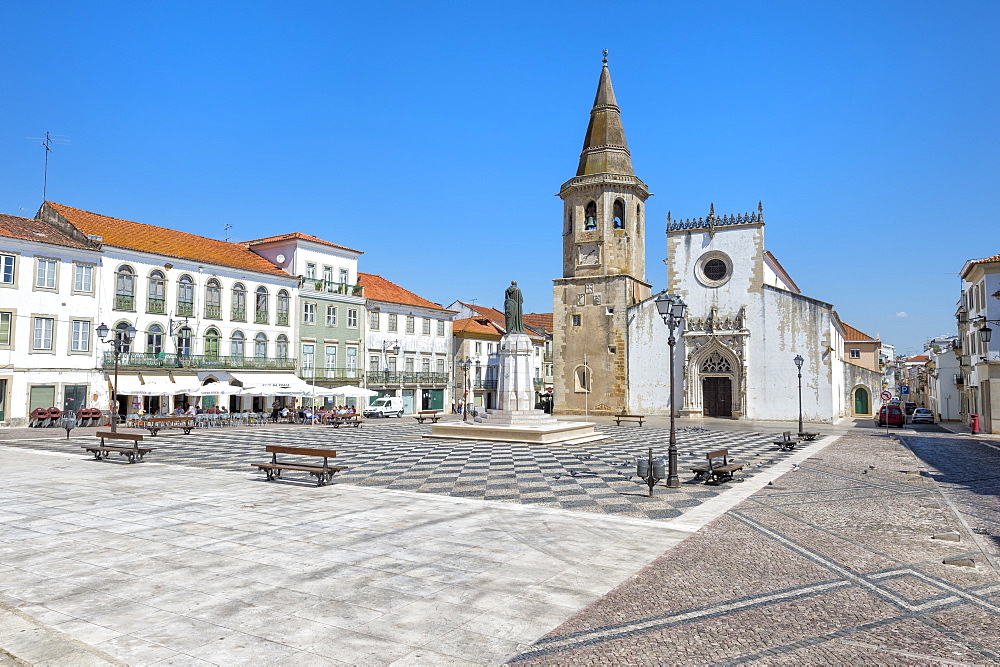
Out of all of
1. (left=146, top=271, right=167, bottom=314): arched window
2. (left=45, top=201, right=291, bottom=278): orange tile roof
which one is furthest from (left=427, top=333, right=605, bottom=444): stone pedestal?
(left=45, top=201, right=291, bottom=278): orange tile roof

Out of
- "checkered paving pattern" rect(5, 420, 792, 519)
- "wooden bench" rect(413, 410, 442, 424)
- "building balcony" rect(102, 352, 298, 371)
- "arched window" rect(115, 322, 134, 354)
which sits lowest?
"checkered paving pattern" rect(5, 420, 792, 519)

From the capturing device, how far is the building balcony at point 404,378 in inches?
1885

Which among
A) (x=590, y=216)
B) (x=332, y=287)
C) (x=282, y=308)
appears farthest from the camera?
(x=590, y=216)

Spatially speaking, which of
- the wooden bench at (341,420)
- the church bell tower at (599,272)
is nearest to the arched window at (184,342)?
the wooden bench at (341,420)

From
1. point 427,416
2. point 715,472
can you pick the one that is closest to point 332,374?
point 427,416

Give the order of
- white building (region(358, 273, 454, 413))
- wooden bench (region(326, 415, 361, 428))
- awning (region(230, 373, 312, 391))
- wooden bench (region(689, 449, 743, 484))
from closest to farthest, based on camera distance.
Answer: wooden bench (region(689, 449, 743, 484)) → wooden bench (region(326, 415, 361, 428)) → awning (region(230, 373, 312, 391)) → white building (region(358, 273, 454, 413))

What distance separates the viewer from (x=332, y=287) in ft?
152

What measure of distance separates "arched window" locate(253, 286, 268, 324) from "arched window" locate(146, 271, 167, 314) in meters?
5.63

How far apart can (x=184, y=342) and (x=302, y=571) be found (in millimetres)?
33847

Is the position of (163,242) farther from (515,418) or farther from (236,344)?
(515,418)

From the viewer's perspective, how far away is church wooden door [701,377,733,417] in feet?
144

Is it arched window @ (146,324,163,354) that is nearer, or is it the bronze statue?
the bronze statue

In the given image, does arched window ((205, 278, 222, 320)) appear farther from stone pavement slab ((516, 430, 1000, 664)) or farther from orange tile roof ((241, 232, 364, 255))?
stone pavement slab ((516, 430, 1000, 664))

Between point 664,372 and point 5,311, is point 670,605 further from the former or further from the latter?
point 664,372
